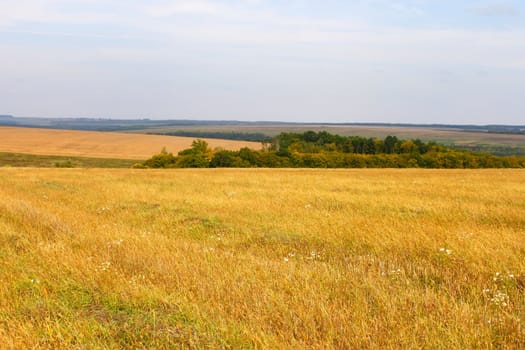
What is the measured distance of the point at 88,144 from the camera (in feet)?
400

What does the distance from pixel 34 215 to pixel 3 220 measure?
27.2 inches

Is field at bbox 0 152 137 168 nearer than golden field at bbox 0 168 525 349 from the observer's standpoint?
No

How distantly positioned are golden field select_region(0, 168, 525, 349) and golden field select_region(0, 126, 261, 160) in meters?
98.5

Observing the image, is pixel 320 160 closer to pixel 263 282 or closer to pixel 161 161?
pixel 161 161

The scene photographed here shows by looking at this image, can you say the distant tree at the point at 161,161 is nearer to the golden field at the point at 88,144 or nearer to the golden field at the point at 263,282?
the golden field at the point at 88,144

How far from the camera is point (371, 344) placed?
394cm

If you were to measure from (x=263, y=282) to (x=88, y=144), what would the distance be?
5023 inches

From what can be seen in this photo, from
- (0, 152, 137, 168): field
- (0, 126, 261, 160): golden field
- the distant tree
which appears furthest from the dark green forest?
(0, 126, 261, 160): golden field

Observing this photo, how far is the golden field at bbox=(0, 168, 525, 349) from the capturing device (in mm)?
4227

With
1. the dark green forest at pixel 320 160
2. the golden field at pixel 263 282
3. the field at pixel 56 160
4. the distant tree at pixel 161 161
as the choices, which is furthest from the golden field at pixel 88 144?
the golden field at pixel 263 282

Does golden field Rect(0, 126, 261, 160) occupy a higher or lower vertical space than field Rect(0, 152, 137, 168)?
higher

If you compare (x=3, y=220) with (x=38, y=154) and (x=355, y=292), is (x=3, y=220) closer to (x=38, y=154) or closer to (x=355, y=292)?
(x=355, y=292)

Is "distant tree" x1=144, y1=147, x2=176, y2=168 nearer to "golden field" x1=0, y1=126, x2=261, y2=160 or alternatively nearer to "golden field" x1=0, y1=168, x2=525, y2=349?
"golden field" x1=0, y1=126, x2=261, y2=160

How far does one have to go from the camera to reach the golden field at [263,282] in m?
4.23
